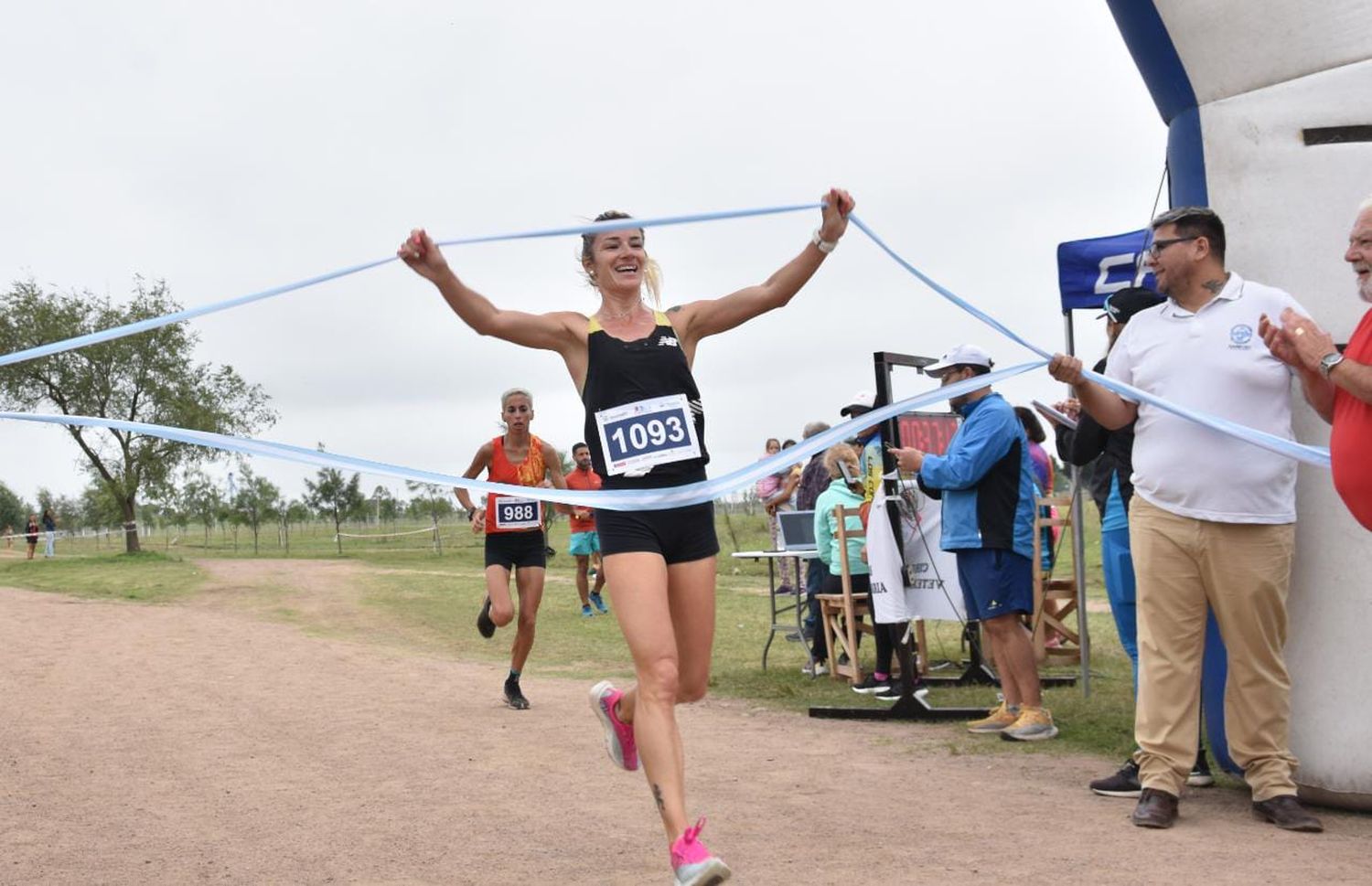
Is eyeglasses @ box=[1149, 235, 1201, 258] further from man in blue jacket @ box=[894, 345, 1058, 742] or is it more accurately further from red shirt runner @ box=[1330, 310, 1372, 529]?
man in blue jacket @ box=[894, 345, 1058, 742]

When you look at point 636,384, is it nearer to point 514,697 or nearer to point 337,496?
point 514,697

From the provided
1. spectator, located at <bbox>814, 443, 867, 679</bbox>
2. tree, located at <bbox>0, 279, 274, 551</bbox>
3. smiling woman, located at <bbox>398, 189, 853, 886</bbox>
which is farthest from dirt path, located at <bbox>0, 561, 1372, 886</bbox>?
tree, located at <bbox>0, 279, 274, 551</bbox>

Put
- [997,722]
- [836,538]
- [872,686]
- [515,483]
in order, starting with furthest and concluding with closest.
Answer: [836,538] < [872,686] < [515,483] < [997,722]

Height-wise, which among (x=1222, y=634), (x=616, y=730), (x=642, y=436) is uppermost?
(x=642, y=436)

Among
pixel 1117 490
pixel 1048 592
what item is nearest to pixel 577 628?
pixel 1048 592

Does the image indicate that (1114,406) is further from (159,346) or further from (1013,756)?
(159,346)

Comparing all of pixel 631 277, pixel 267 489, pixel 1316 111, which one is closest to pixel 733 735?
pixel 631 277

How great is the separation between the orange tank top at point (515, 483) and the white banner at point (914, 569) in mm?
2355

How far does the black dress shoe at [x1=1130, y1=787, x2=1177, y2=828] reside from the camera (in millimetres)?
5109

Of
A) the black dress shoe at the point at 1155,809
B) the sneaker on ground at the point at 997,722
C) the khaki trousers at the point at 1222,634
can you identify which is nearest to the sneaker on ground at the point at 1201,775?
the khaki trousers at the point at 1222,634

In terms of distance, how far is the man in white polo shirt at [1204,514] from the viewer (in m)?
5.04

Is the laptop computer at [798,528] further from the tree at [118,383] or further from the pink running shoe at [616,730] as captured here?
the tree at [118,383]

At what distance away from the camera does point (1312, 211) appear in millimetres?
5414

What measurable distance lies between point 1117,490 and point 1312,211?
156 centimetres
